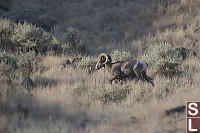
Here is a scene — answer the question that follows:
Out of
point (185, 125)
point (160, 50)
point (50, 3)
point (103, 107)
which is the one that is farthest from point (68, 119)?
point (50, 3)

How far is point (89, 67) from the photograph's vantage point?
1120cm

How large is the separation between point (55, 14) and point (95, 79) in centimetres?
1288

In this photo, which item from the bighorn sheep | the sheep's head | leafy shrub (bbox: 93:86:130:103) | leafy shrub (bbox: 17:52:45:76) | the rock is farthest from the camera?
leafy shrub (bbox: 17:52:45:76)

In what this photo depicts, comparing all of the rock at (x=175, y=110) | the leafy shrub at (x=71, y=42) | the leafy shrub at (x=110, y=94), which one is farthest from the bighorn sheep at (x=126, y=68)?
the leafy shrub at (x=71, y=42)

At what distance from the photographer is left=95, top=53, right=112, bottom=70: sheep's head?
890 cm

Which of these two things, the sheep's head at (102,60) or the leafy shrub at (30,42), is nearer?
the sheep's head at (102,60)

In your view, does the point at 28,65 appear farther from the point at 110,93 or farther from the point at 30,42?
the point at 110,93

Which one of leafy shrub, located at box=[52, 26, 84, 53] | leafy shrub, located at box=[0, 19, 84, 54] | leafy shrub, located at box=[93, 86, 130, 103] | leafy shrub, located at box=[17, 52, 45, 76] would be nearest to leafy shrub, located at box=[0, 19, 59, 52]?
leafy shrub, located at box=[0, 19, 84, 54]

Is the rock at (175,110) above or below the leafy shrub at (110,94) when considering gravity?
below

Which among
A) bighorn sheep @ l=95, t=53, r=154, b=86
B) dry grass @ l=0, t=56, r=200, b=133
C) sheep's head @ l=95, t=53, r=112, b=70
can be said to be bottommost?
dry grass @ l=0, t=56, r=200, b=133

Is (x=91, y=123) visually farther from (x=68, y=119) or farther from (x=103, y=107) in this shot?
(x=103, y=107)

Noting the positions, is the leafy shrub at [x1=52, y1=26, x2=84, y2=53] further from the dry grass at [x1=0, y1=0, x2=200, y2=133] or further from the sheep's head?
the sheep's head

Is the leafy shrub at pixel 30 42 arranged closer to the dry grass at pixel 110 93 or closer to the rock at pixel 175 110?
the dry grass at pixel 110 93

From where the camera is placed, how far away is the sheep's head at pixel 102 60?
8898 mm
